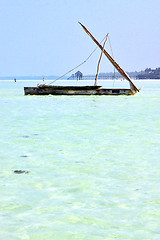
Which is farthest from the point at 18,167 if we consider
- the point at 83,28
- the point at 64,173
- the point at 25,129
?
the point at 83,28

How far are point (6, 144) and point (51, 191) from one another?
5936 millimetres

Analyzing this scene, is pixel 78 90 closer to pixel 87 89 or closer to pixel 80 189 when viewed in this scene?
pixel 87 89

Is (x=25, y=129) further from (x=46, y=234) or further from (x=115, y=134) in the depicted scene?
(x=46, y=234)

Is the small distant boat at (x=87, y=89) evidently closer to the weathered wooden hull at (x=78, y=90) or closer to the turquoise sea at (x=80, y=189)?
the weathered wooden hull at (x=78, y=90)

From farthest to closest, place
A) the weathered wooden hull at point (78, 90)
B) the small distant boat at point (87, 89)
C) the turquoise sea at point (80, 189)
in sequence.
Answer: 1. the weathered wooden hull at point (78, 90)
2. the small distant boat at point (87, 89)
3. the turquoise sea at point (80, 189)

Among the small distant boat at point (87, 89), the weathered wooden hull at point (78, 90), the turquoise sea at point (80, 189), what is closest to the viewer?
the turquoise sea at point (80, 189)

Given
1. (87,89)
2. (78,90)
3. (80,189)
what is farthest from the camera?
(78,90)

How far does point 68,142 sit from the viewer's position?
1391 centimetres

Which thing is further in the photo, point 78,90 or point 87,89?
point 78,90

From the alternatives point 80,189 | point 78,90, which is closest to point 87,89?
point 78,90

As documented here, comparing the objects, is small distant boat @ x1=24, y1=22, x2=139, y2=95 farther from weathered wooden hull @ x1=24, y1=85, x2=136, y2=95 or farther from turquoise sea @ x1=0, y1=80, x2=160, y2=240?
turquoise sea @ x1=0, y1=80, x2=160, y2=240

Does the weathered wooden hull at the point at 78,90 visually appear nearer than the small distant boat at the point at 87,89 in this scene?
No

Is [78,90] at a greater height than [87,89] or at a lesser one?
lesser

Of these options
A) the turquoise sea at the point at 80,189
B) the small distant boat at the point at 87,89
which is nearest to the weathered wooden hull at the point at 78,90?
the small distant boat at the point at 87,89
